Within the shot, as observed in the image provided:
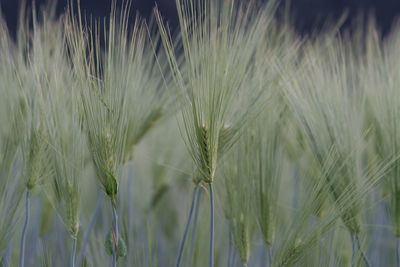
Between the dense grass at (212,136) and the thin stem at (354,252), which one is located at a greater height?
the dense grass at (212,136)

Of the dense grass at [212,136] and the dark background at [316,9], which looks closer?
the dense grass at [212,136]

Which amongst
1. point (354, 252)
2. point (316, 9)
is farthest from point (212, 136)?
point (316, 9)

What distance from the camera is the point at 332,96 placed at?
3.19 ft

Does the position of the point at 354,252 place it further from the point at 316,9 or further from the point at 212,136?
the point at 316,9

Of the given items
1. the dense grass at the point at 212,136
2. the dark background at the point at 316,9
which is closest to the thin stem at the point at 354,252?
the dense grass at the point at 212,136

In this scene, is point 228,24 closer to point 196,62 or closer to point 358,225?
point 196,62

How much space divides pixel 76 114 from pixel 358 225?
34cm

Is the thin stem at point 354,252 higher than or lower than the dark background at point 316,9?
lower

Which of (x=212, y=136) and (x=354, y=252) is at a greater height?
(x=212, y=136)

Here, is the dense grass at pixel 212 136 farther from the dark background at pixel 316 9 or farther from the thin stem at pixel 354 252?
the dark background at pixel 316 9

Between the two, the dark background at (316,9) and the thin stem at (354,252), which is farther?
the dark background at (316,9)

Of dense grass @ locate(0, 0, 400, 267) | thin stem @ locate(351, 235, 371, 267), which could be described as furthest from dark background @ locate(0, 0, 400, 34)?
thin stem @ locate(351, 235, 371, 267)

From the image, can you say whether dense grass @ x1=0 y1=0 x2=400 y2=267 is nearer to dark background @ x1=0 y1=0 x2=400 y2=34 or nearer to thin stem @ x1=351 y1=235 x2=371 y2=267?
thin stem @ x1=351 y1=235 x2=371 y2=267

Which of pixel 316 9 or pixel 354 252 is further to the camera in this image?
pixel 316 9
